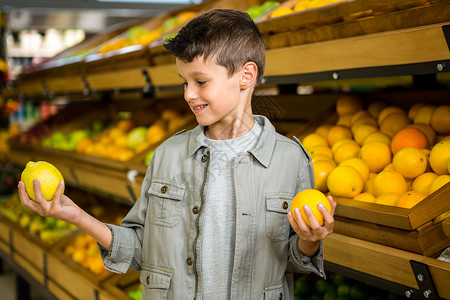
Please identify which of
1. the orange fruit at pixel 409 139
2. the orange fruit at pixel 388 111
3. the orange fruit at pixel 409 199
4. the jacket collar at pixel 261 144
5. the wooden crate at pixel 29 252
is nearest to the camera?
the jacket collar at pixel 261 144

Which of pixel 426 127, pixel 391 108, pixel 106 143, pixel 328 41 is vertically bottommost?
pixel 426 127

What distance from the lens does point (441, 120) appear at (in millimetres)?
1618

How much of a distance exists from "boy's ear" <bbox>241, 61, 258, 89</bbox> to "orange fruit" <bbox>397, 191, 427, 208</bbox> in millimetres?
556

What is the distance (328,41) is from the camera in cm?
152

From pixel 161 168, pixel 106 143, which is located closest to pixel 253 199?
pixel 161 168

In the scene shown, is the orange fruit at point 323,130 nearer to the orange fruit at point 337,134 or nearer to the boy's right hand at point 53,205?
the orange fruit at point 337,134

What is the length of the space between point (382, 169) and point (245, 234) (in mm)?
690

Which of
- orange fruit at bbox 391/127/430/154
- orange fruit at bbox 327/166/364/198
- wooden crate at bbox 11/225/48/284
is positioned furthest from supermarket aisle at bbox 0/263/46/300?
orange fruit at bbox 391/127/430/154

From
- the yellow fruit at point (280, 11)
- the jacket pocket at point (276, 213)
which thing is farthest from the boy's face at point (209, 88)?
the yellow fruit at point (280, 11)

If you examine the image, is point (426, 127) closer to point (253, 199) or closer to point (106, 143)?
point (253, 199)

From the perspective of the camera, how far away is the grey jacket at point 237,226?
3.78 feet

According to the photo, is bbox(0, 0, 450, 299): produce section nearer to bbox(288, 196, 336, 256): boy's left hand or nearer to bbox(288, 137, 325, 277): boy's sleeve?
bbox(288, 137, 325, 277): boy's sleeve

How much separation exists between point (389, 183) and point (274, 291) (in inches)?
20.6

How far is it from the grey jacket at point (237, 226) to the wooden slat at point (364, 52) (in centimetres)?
37
